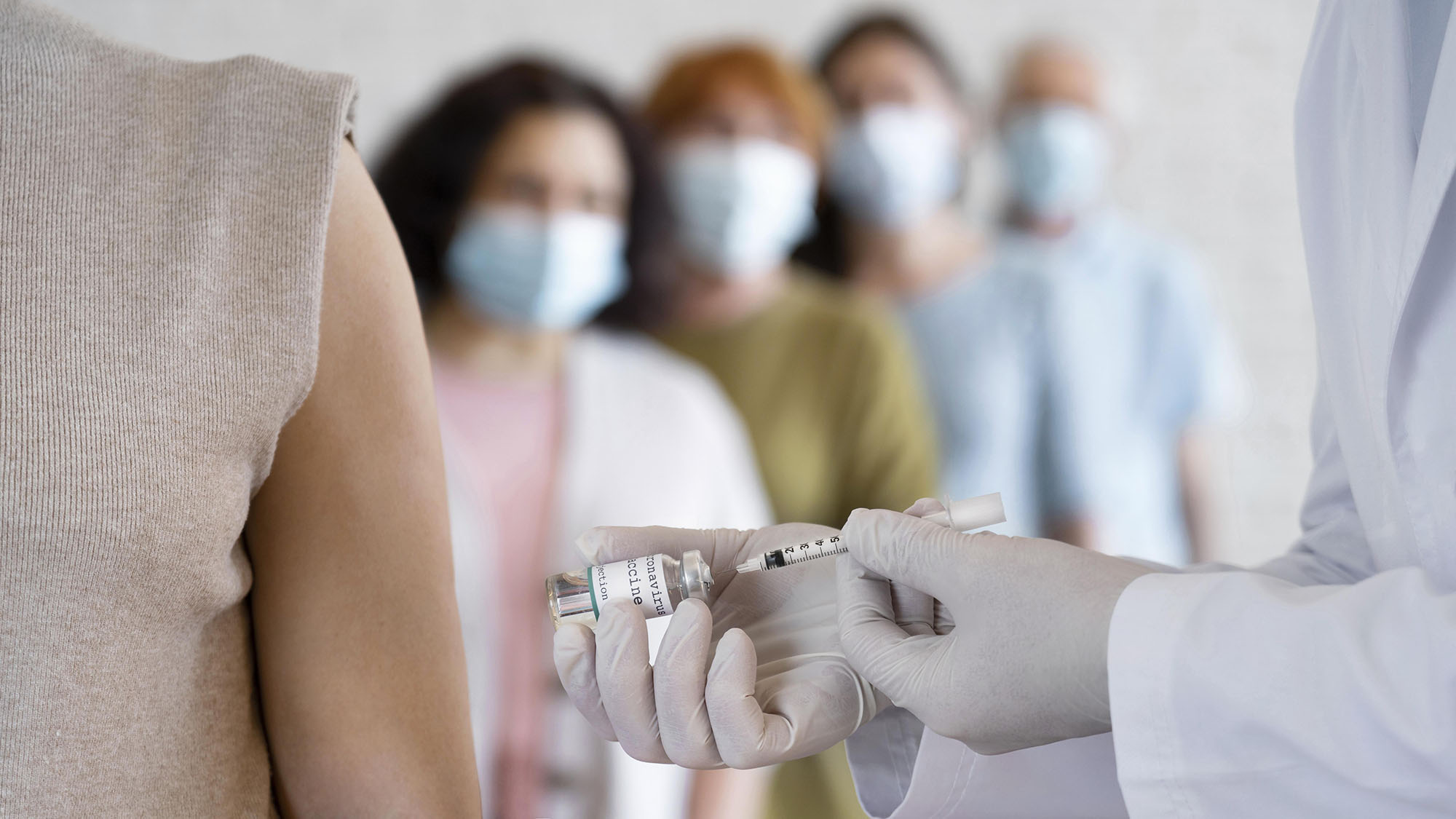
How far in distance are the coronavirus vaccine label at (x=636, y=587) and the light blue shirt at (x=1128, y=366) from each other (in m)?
2.00

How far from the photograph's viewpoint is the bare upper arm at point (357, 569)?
722mm

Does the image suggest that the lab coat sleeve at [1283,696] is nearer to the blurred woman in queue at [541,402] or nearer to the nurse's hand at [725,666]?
the nurse's hand at [725,666]

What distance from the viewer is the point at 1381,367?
71 cm

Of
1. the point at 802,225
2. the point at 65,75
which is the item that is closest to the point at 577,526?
the point at 802,225

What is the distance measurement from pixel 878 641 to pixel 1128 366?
2.26m

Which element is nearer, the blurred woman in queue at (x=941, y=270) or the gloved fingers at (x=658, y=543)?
the gloved fingers at (x=658, y=543)

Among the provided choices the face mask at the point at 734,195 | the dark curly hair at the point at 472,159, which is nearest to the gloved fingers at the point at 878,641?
the dark curly hair at the point at 472,159

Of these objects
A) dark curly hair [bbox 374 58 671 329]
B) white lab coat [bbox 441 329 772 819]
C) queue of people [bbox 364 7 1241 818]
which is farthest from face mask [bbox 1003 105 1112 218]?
white lab coat [bbox 441 329 772 819]

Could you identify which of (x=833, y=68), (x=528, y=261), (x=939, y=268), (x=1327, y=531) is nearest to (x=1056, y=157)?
(x=939, y=268)

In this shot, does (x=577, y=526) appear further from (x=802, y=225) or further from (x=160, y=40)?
(x=160, y=40)

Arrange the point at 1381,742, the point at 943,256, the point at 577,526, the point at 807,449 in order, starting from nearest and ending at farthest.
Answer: the point at 1381,742 < the point at 577,526 < the point at 807,449 < the point at 943,256

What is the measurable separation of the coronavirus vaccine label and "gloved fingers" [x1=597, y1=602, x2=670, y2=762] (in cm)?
3

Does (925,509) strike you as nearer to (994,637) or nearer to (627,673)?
(994,637)

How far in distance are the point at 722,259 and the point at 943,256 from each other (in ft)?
2.06
